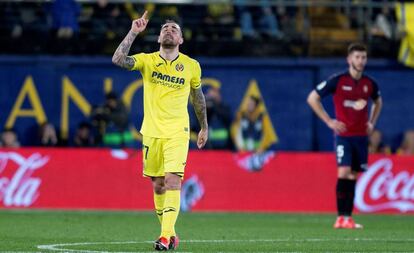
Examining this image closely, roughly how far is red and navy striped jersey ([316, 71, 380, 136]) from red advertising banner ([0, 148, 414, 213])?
198 inches

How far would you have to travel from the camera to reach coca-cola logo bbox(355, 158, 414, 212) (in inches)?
826

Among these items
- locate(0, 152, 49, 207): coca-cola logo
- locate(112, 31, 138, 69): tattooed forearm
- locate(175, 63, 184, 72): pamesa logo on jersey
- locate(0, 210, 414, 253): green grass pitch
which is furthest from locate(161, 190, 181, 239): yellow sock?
locate(0, 152, 49, 207): coca-cola logo

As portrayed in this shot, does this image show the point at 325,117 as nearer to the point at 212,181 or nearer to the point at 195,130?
the point at 212,181

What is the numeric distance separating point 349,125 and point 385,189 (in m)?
5.35

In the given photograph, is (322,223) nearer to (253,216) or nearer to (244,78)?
(253,216)

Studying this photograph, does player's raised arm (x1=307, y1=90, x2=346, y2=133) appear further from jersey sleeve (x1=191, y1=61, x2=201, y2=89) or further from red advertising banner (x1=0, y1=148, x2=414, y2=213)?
red advertising banner (x1=0, y1=148, x2=414, y2=213)

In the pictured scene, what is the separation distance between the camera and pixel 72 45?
24.0 metres

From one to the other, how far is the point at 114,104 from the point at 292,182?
12.6 feet

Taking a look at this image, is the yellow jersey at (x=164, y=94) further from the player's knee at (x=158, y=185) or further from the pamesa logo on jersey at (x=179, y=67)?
the player's knee at (x=158, y=185)

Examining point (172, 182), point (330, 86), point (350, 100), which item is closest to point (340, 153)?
point (350, 100)

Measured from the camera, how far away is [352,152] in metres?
16.0

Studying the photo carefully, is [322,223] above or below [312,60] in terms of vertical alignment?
below

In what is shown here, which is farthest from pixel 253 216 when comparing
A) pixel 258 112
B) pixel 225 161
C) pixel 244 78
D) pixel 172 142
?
pixel 172 142

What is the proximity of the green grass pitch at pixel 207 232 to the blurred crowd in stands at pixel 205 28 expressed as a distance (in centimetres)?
529
